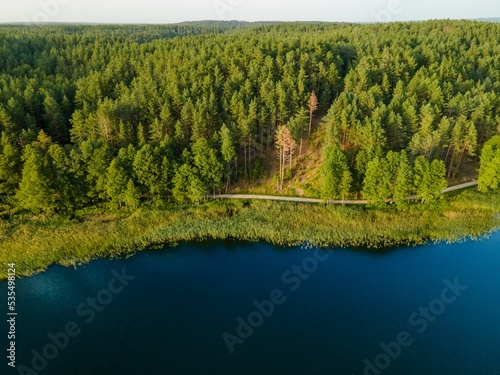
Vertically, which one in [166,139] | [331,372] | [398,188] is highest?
[166,139]

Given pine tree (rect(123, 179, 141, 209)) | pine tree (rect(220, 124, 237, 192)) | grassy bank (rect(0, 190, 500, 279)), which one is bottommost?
grassy bank (rect(0, 190, 500, 279))

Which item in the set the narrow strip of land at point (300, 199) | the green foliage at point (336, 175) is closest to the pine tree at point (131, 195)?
the narrow strip of land at point (300, 199)

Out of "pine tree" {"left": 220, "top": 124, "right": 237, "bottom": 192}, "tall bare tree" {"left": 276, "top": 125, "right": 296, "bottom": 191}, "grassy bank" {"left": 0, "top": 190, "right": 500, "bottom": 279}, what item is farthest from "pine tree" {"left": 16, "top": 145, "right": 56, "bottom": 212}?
"tall bare tree" {"left": 276, "top": 125, "right": 296, "bottom": 191}

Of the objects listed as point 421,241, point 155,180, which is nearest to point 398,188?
point 421,241

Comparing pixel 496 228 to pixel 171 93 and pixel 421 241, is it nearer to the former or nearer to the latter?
pixel 421 241

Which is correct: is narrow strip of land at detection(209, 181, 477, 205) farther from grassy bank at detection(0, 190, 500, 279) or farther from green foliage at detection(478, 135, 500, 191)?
green foliage at detection(478, 135, 500, 191)

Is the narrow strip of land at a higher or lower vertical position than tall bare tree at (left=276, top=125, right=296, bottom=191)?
lower

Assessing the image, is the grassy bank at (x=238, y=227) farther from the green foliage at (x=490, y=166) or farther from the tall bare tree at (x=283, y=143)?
the tall bare tree at (x=283, y=143)
